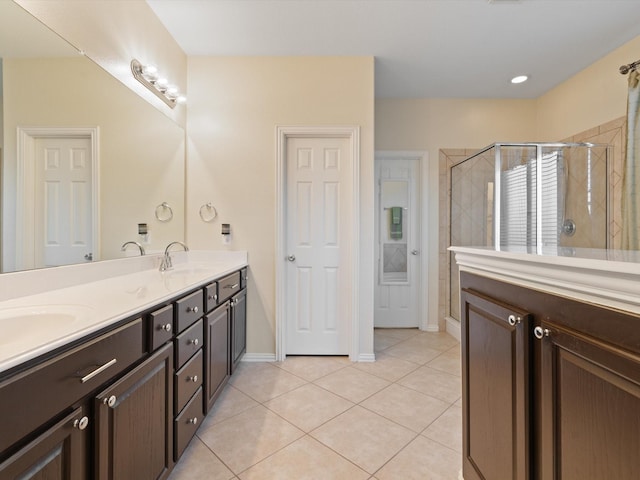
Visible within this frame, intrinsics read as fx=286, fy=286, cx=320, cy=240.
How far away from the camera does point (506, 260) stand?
877mm

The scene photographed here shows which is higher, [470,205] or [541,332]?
[470,205]

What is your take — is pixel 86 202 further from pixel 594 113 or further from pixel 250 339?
pixel 594 113

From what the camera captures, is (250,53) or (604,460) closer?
(604,460)

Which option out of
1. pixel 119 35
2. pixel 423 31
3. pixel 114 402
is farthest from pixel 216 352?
pixel 423 31

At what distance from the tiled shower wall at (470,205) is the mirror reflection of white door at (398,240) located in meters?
0.28

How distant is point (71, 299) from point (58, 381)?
0.57m

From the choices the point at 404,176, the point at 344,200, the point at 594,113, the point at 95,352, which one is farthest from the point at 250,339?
the point at 594,113

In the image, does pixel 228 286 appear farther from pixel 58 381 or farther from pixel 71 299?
pixel 58 381

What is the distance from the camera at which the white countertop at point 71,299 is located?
0.70 m

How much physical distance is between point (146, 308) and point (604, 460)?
132 cm

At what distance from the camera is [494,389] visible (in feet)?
3.07

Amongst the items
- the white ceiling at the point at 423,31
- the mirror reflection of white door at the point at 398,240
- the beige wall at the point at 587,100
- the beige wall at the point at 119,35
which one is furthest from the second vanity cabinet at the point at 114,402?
the beige wall at the point at 587,100

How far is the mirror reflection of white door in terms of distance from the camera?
3.41 meters

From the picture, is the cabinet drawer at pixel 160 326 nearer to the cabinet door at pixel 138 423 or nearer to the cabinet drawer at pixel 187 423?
the cabinet door at pixel 138 423
